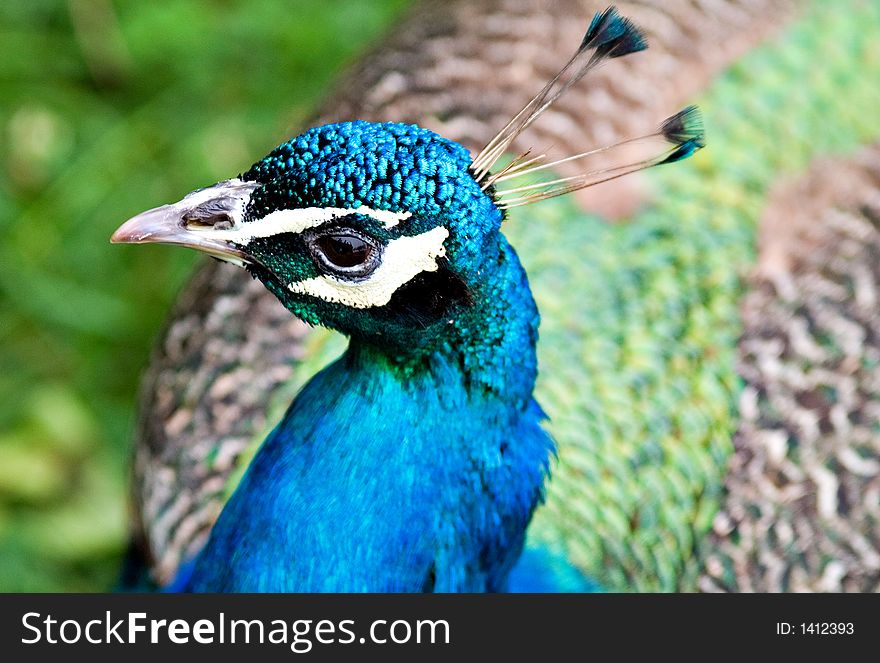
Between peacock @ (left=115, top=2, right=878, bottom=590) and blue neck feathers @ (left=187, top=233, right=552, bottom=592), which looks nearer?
blue neck feathers @ (left=187, top=233, right=552, bottom=592)

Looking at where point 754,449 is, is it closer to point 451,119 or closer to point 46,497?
point 451,119

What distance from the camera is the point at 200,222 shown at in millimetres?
1363

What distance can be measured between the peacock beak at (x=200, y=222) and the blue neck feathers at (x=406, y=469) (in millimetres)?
204

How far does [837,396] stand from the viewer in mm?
2072

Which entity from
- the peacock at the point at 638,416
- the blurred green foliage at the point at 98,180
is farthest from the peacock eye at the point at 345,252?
the blurred green foliage at the point at 98,180

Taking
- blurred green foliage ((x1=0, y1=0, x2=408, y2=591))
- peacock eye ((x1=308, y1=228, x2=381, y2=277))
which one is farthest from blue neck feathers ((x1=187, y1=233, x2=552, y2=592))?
blurred green foliage ((x1=0, y1=0, x2=408, y2=591))

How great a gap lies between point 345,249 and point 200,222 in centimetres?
16

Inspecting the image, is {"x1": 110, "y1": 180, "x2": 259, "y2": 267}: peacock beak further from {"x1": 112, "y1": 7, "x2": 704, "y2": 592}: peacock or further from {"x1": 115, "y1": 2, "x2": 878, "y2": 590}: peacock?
{"x1": 115, "y1": 2, "x2": 878, "y2": 590}: peacock

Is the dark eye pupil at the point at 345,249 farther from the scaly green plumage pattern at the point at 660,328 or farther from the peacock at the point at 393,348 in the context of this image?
the scaly green plumage pattern at the point at 660,328

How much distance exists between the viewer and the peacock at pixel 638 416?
6.36 ft

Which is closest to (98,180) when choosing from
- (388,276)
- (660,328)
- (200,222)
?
(660,328)

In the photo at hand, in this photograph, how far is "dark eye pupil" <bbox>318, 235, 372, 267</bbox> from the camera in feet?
4.33

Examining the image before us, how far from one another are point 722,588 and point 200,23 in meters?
1.98
